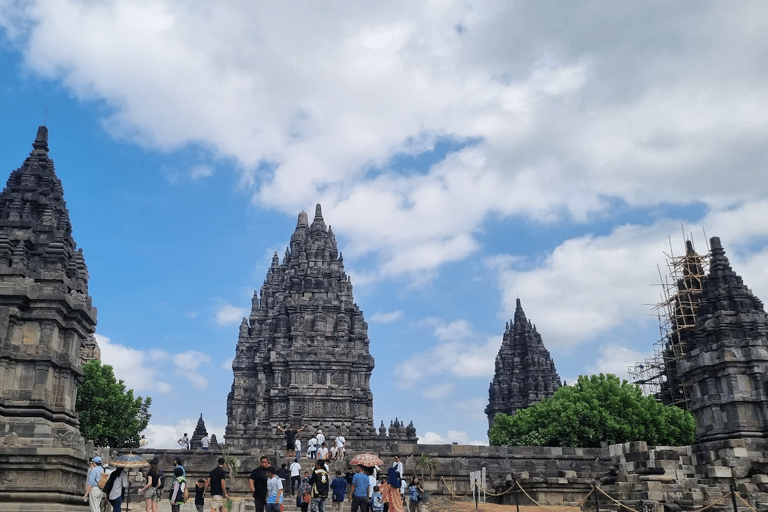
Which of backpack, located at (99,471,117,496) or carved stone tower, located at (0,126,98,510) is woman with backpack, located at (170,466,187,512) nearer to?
backpack, located at (99,471,117,496)

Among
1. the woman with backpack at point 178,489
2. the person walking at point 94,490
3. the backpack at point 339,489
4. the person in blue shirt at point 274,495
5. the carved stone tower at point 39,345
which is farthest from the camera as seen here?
the backpack at point 339,489

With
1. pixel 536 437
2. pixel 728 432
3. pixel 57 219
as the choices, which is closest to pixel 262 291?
pixel 536 437

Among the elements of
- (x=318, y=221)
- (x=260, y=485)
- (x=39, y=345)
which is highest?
(x=318, y=221)

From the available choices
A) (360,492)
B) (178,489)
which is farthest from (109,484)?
(360,492)

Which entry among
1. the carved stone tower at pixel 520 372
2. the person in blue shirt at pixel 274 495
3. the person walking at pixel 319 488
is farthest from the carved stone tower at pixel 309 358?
the person in blue shirt at pixel 274 495

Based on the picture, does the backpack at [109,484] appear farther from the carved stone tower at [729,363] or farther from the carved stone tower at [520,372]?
the carved stone tower at [520,372]

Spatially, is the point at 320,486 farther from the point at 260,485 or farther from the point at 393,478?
the point at 393,478

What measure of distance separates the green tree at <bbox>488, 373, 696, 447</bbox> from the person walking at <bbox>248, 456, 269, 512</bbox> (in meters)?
25.8

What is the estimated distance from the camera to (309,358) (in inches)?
2119

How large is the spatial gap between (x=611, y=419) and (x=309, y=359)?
26.3 m

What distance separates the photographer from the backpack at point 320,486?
1369cm

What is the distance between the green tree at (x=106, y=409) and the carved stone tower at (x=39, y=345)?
18390 millimetres

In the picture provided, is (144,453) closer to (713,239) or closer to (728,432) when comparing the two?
(728,432)

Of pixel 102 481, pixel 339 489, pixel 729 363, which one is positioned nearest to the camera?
pixel 102 481
